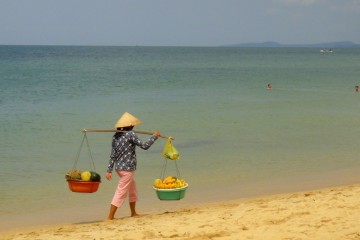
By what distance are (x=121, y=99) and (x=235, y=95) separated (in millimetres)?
6928

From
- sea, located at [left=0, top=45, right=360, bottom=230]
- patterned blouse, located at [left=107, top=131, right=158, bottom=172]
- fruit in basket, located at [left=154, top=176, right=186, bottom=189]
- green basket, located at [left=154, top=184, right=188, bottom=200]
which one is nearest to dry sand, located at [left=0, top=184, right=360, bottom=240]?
green basket, located at [left=154, top=184, right=188, bottom=200]

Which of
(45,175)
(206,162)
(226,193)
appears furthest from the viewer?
(206,162)

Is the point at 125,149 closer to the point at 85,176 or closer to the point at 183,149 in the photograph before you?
the point at 85,176

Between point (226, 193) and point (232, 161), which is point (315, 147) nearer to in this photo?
point (232, 161)

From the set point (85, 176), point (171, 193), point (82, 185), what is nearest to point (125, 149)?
point (85, 176)

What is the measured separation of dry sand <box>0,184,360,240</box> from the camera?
695cm

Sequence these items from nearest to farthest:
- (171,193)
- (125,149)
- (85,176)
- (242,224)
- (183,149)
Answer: (242,224) < (125,149) < (85,176) < (171,193) < (183,149)

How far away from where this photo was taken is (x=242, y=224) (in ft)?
24.4

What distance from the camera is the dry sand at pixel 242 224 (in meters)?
6.95

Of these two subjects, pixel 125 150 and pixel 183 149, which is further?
pixel 183 149

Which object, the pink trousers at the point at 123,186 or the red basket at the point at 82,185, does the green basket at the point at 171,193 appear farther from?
the red basket at the point at 82,185

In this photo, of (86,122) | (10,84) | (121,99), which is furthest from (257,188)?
(10,84)

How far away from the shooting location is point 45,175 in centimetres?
1191

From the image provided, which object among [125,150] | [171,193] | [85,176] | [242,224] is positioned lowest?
[242,224]
